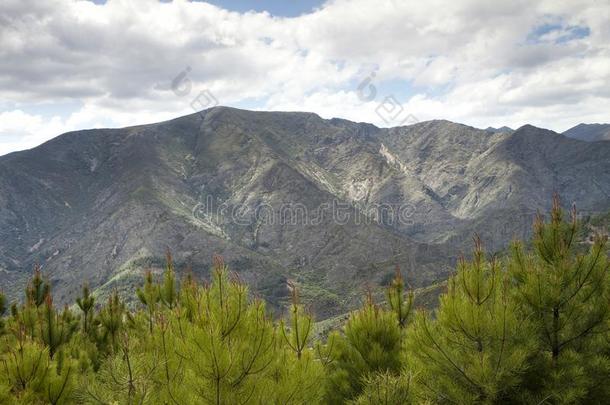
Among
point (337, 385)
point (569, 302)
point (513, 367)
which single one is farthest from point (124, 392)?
point (569, 302)

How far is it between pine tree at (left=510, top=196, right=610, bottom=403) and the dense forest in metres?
0.03

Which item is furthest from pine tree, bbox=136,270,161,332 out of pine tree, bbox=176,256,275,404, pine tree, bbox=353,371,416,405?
pine tree, bbox=353,371,416,405

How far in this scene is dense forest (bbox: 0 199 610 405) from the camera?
794 cm

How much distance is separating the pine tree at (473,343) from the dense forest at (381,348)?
30mm

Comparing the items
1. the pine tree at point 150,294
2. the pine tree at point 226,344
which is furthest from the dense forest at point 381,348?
the pine tree at point 150,294

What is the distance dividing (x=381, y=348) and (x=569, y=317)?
20.2 feet

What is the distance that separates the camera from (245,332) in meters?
8.15

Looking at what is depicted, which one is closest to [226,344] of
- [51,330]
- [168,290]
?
[168,290]

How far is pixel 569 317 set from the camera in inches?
460

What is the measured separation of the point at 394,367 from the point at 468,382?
4.85m

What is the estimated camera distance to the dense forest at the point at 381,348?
794 cm

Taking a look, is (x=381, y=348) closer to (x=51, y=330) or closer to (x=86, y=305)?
(x=51, y=330)

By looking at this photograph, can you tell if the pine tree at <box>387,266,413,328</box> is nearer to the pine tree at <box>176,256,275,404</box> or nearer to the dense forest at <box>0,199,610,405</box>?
the dense forest at <box>0,199,610,405</box>

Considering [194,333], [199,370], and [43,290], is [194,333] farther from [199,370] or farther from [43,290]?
[43,290]
